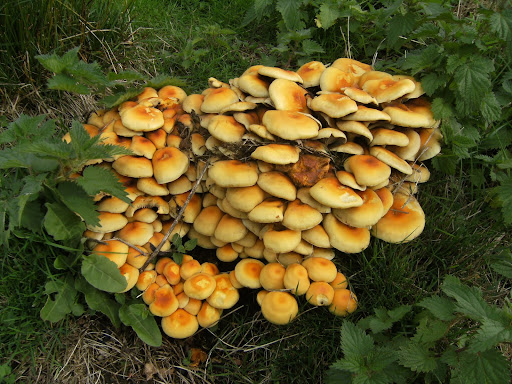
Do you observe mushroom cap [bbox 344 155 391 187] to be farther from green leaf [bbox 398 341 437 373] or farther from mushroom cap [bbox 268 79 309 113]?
green leaf [bbox 398 341 437 373]

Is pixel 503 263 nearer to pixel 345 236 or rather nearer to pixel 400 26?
pixel 345 236

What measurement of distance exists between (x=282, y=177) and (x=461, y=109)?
5.26ft

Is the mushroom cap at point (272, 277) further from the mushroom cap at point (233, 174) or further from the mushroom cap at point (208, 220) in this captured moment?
the mushroom cap at point (233, 174)

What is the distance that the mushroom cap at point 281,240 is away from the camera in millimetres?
3203

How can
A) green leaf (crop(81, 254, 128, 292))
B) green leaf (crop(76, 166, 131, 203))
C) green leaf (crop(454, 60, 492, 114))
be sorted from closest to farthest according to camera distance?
green leaf (crop(76, 166, 131, 203)) → green leaf (crop(81, 254, 128, 292)) → green leaf (crop(454, 60, 492, 114))

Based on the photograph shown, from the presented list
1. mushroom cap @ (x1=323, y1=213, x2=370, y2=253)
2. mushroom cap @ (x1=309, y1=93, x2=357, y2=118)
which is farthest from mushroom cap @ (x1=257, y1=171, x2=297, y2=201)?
mushroom cap @ (x1=309, y1=93, x2=357, y2=118)

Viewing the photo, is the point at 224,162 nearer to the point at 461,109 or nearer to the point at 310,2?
the point at 461,109

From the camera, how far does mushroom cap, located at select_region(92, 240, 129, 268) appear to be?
3293 mm

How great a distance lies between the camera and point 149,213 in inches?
138

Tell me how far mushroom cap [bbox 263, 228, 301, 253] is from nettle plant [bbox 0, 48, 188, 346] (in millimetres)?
877

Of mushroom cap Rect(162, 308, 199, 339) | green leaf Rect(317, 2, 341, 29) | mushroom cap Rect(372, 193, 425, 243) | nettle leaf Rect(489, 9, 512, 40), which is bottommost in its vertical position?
mushroom cap Rect(162, 308, 199, 339)

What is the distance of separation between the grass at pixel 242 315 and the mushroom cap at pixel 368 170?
22.2 inches

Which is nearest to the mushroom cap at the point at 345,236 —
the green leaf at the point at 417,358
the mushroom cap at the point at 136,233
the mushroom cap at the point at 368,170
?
the mushroom cap at the point at 368,170

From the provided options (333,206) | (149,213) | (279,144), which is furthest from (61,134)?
(333,206)
